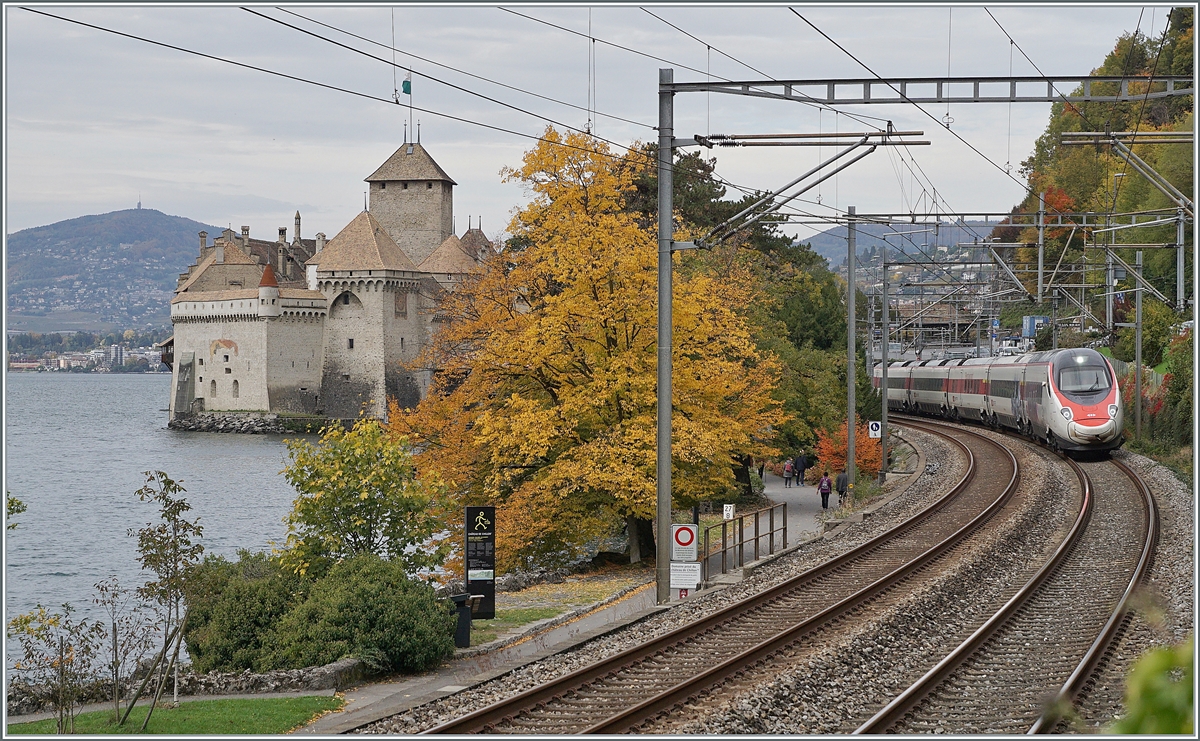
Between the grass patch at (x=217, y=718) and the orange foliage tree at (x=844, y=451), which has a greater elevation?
the orange foliage tree at (x=844, y=451)

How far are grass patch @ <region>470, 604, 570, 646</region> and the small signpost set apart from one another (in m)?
0.25

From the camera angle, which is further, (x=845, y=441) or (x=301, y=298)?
(x=301, y=298)

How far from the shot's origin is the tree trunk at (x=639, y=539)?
30.0 meters

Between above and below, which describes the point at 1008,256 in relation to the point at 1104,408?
above

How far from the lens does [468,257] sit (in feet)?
383

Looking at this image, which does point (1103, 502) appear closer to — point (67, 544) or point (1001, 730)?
point (1001, 730)

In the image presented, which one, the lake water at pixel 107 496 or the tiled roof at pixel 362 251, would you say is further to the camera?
the tiled roof at pixel 362 251

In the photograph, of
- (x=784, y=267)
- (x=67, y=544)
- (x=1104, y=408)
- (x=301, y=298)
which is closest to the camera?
(x=1104, y=408)

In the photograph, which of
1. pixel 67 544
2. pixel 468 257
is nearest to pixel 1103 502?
pixel 67 544

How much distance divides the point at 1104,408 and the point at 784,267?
23.7m

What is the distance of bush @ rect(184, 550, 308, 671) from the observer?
63.1 ft

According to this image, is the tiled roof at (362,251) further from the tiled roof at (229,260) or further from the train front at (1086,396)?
the train front at (1086,396)

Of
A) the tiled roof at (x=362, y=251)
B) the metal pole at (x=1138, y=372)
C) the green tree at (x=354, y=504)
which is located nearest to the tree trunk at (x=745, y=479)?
the metal pole at (x=1138, y=372)

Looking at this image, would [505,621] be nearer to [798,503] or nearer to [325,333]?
[798,503]
